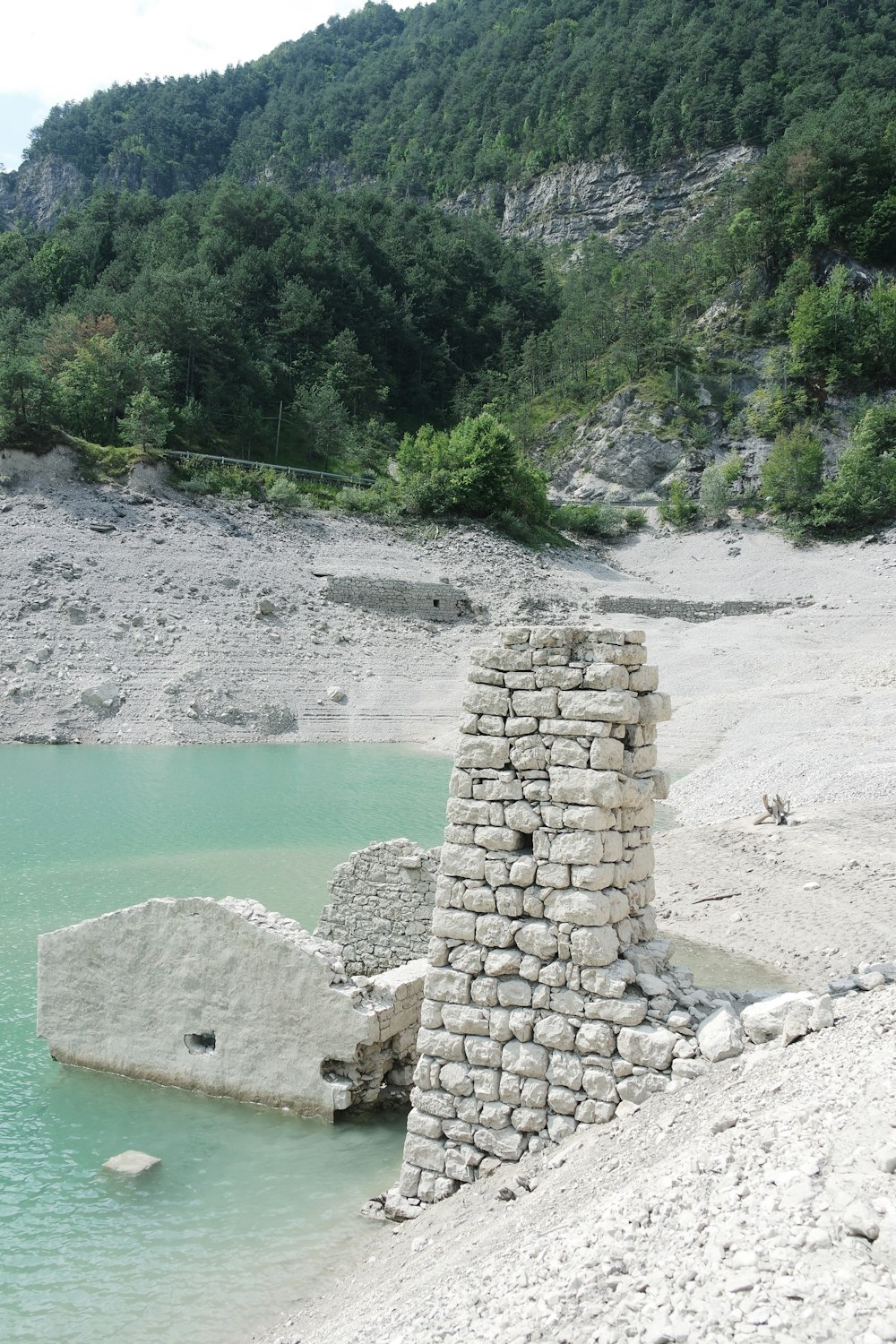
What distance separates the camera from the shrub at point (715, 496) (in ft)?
176

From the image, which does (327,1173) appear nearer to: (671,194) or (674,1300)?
(674,1300)

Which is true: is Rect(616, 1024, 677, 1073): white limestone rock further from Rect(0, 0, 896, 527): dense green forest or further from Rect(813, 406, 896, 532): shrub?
Rect(813, 406, 896, 532): shrub

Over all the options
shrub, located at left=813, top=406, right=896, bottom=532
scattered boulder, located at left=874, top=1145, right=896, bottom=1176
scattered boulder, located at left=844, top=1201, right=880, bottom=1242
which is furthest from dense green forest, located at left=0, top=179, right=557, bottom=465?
scattered boulder, located at left=844, top=1201, right=880, bottom=1242

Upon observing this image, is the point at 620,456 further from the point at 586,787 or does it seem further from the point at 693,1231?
the point at 693,1231

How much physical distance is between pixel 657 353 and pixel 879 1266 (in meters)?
65.2

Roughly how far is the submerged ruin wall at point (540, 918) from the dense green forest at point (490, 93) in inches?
4022

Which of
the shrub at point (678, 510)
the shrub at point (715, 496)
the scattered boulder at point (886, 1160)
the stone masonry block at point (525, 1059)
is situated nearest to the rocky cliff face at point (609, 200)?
the shrub at point (715, 496)

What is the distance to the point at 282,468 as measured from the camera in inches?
2026

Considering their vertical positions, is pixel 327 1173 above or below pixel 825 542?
below

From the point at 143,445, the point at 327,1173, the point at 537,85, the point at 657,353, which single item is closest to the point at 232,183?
the point at 657,353

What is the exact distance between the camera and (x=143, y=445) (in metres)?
44.2

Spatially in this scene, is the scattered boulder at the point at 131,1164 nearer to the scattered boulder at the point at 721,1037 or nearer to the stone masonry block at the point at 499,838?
the stone masonry block at the point at 499,838

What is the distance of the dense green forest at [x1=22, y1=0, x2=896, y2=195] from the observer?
10550 cm

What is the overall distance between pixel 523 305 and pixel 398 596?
5668 centimetres
